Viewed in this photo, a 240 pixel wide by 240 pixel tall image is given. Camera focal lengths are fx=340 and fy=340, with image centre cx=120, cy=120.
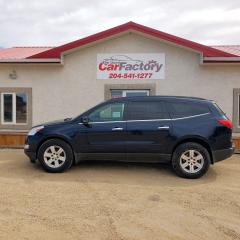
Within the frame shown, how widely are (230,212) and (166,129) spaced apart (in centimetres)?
264

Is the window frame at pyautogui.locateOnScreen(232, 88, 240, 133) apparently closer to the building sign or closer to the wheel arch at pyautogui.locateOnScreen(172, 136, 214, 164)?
the building sign

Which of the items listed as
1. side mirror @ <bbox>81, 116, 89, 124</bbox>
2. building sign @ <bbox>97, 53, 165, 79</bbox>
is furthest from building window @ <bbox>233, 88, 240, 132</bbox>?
side mirror @ <bbox>81, 116, 89, 124</bbox>

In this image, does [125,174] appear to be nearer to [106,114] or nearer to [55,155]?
[106,114]

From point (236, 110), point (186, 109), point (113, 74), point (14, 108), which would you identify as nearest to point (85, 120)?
point (186, 109)

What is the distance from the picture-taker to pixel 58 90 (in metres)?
11.4

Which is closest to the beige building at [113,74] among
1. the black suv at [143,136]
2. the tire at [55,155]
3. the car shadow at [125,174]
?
the car shadow at [125,174]

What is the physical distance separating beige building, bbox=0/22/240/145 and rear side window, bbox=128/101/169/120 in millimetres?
3373

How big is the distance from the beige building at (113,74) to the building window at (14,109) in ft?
0.11

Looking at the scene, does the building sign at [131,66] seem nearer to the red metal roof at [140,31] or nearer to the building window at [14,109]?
the red metal roof at [140,31]

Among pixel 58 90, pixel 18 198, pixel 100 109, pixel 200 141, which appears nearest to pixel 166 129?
pixel 200 141

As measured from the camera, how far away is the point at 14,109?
11.7 metres

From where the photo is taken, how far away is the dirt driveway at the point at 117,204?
4.47m

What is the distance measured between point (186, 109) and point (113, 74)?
414cm

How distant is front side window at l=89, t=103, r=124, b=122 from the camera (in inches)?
307
